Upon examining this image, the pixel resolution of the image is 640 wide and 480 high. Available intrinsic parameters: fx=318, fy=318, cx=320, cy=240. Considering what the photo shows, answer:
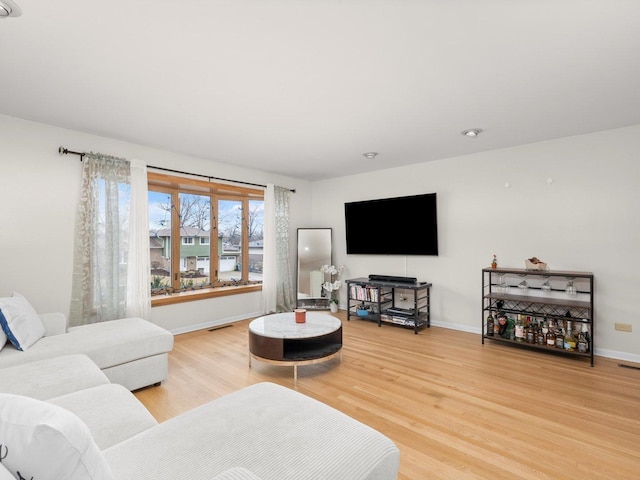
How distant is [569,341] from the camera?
3.42 meters

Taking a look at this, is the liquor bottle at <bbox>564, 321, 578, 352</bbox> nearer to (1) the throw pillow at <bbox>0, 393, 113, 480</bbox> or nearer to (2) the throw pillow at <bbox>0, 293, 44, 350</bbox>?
(1) the throw pillow at <bbox>0, 393, 113, 480</bbox>

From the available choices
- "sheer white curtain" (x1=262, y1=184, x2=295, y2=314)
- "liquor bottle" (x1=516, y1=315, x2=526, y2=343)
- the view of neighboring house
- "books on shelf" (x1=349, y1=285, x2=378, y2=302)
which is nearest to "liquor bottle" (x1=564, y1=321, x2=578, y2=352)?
"liquor bottle" (x1=516, y1=315, x2=526, y2=343)

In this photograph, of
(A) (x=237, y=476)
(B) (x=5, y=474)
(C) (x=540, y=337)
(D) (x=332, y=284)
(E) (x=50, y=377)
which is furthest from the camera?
(D) (x=332, y=284)

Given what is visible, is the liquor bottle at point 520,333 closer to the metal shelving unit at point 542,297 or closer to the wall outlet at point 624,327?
the metal shelving unit at point 542,297

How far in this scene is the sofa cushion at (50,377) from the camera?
69.1 inches

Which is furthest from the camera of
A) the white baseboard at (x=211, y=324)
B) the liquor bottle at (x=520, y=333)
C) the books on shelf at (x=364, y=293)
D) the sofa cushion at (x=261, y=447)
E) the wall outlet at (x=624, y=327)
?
the books on shelf at (x=364, y=293)

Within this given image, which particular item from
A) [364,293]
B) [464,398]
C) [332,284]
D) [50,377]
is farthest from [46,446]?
[332,284]

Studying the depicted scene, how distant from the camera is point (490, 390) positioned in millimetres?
2662

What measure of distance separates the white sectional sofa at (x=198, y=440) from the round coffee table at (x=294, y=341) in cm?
117

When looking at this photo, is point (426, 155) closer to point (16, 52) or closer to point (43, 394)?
point (16, 52)

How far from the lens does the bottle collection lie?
341 cm

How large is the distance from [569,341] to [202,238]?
4860 millimetres

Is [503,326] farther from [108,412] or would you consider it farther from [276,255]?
[108,412]

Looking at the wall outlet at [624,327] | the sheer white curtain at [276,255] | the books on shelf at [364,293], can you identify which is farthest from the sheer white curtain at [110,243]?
→ the wall outlet at [624,327]
